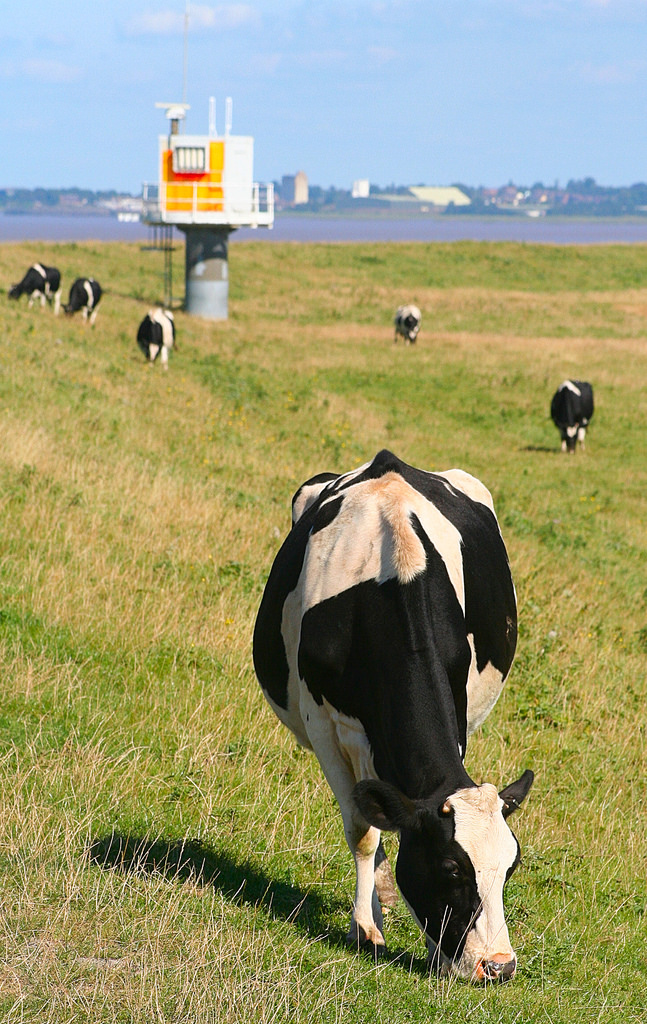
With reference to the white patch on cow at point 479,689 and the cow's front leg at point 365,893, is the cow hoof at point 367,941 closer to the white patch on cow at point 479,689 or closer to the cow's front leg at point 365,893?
the cow's front leg at point 365,893

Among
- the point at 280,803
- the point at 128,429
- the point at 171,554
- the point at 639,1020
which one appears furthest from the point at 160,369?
the point at 639,1020

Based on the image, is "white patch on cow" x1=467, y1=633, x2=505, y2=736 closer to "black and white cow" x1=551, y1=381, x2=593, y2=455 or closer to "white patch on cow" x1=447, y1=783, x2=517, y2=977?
"white patch on cow" x1=447, y1=783, x2=517, y2=977

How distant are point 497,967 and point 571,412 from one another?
873 inches

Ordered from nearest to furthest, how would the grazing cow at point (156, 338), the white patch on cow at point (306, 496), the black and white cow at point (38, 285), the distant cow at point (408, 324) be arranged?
1. the white patch on cow at point (306, 496)
2. the grazing cow at point (156, 338)
3. the black and white cow at point (38, 285)
4. the distant cow at point (408, 324)

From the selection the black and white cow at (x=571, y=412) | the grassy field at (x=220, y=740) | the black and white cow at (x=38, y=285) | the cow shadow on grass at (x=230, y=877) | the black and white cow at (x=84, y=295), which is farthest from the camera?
the black and white cow at (x=38, y=285)

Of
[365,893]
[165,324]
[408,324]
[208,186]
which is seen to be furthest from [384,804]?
[208,186]

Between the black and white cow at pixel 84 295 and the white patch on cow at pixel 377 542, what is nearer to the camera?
the white patch on cow at pixel 377 542

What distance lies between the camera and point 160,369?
28.5 m

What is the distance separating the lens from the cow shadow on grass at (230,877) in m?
4.88

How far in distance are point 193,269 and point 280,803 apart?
4059 centimetres

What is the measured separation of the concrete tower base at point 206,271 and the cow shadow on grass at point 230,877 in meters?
40.7

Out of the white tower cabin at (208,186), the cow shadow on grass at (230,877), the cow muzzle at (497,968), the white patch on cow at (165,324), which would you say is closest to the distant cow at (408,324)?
the white tower cabin at (208,186)

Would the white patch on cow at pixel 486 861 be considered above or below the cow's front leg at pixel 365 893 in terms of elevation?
above

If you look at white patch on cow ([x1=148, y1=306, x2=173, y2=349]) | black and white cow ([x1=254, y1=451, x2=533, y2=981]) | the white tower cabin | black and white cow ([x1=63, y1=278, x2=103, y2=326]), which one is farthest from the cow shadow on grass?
the white tower cabin
